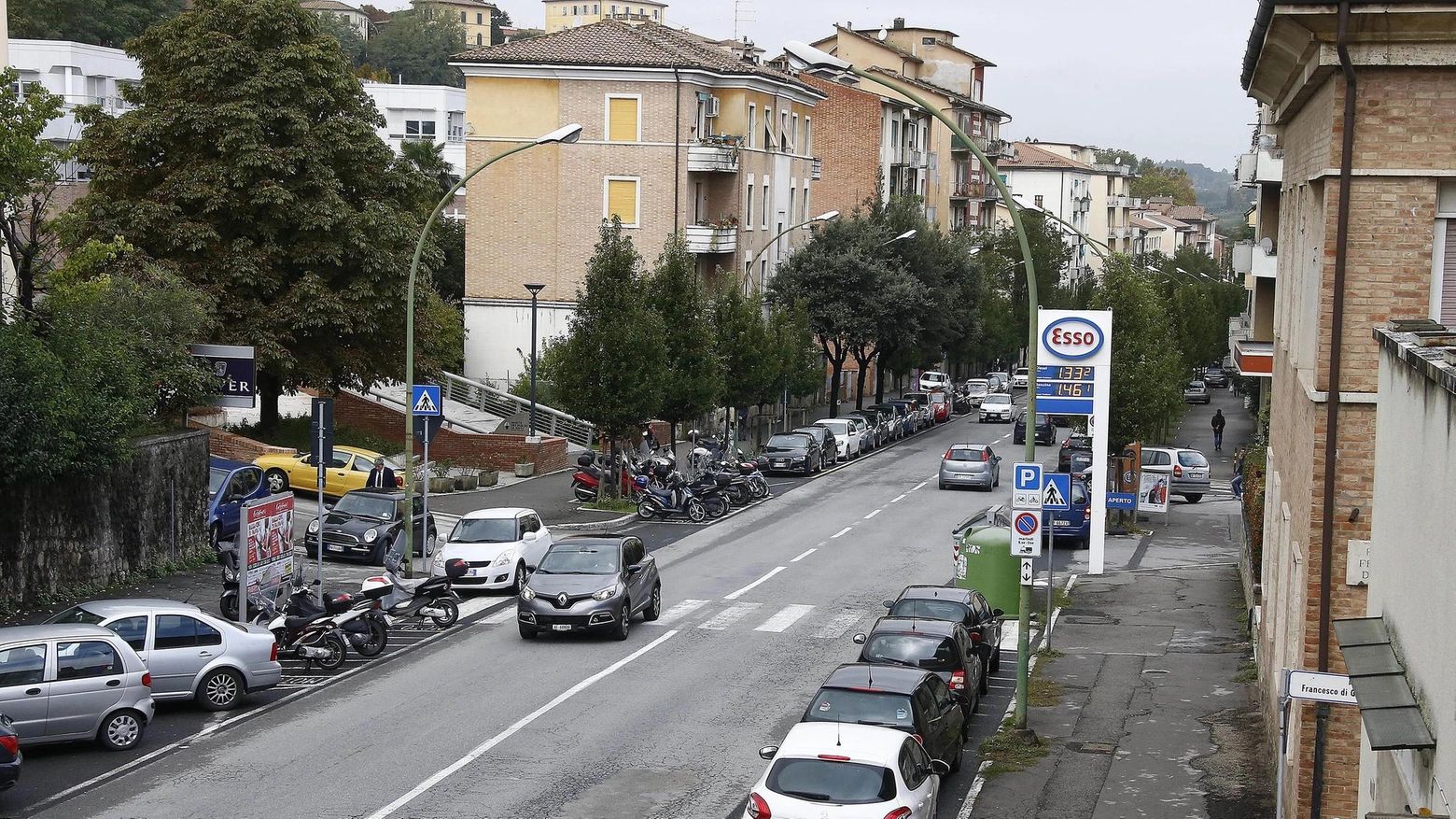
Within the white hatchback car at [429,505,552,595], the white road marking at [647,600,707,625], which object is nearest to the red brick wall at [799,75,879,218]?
the white hatchback car at [429,505,552,595]

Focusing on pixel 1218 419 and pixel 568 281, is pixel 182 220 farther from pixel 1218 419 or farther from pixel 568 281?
pixel 1218 419

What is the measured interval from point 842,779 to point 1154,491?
27345 millimetres

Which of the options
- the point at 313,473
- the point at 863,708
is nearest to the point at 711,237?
the point at 313,473

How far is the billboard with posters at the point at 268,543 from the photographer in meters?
21.0

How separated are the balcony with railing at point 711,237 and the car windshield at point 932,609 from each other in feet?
112

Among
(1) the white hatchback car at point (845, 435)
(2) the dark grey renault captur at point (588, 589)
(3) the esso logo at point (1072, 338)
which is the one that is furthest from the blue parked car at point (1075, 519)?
(1) the white hatchback car at point (845, 435)

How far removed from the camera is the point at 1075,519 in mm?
33906

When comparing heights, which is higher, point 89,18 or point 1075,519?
point 89,18

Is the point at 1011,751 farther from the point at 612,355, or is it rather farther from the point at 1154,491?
the point at 1154,491

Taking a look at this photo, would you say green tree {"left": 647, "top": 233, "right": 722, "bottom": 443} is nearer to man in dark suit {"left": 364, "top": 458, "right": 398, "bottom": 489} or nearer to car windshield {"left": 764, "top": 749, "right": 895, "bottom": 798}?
man in dark suit {"left": 364, "top": 458, "right": 398, "bottom": 489}

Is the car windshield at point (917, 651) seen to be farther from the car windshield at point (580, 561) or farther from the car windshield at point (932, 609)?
the car windshield at point (580, 561)

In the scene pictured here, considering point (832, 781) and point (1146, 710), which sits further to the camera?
point (1146, 710)

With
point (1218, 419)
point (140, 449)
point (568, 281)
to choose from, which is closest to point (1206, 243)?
point (1218, 419)

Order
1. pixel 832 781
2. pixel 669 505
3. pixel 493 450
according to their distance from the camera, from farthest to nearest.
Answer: pixel 493 450 → pixel 669 505 → pixel 832 781
